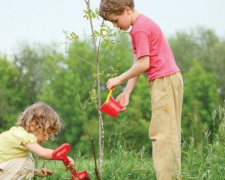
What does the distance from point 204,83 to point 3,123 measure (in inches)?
544

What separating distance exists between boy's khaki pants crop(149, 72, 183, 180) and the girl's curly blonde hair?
72cm

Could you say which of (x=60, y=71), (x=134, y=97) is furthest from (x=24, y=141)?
(x=60, y=71)

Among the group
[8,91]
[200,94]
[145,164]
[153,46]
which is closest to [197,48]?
[200,94]

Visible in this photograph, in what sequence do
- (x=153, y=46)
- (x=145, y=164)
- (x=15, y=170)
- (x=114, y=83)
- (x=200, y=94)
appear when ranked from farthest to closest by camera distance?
(x=200, y=94) < (x=145, y=164) < (x=15, y=170) < (x=153, y=46) < (x=114, y=83)

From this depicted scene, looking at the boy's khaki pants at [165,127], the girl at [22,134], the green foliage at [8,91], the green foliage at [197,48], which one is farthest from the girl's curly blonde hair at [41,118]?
the green foliage at [197,48]

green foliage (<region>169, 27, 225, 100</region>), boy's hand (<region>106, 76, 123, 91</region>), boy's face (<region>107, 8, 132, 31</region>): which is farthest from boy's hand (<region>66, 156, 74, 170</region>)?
green foliage (<region>169, 27, 225, 100</region>)

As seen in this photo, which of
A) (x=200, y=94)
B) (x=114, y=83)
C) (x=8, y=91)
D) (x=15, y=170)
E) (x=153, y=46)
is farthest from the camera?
(x=200, y=94)

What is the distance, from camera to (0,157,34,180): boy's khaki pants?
140 inches

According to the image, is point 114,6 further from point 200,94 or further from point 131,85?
point 200,94

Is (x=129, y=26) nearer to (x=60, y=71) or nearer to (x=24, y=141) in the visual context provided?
(x=24, y=141)

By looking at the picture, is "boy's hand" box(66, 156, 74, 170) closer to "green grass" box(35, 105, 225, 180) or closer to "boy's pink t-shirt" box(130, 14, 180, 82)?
"green grass" box(35, 105, 225, 180)

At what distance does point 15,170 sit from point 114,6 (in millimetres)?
1361

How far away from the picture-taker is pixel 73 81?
34.8 metres

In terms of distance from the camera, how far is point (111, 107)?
3.39 metres
